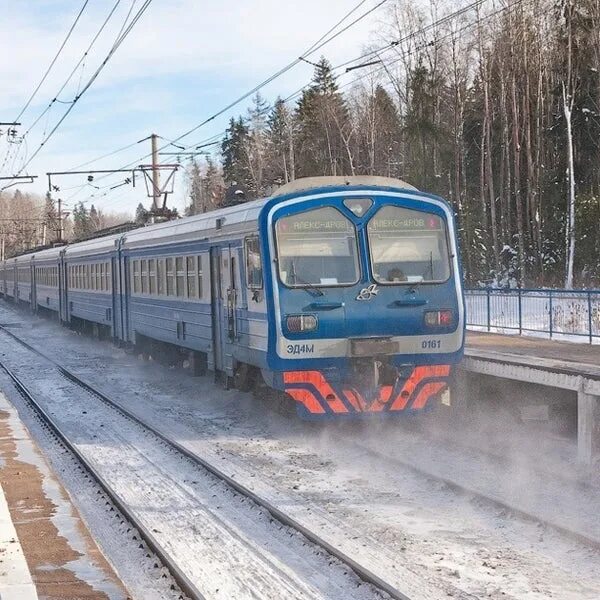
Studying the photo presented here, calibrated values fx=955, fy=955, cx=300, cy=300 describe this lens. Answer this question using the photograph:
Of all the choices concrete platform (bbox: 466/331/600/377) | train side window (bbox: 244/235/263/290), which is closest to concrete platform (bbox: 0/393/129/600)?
train side window (bbox: 244/235/263/290)

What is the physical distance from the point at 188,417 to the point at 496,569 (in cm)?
753

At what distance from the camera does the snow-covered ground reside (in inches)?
245

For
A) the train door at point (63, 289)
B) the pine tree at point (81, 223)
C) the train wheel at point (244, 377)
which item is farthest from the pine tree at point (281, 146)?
the pine tree at point (81, 223)

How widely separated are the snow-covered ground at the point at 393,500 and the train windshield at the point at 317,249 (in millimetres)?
1901

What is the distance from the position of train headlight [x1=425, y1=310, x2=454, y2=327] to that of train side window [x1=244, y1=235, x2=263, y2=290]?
1.95 meters

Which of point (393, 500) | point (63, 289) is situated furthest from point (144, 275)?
point (63, 289)

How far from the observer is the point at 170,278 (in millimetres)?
16094

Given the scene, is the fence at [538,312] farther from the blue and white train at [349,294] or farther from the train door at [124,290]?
the train door at [124,290]

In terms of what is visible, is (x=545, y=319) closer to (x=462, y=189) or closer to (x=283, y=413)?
(x=283, y=413)

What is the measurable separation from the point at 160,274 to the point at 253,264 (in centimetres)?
599

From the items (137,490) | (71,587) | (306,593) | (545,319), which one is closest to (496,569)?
(306,593)

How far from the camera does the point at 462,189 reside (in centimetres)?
3866

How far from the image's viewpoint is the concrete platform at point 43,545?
19.1 feet

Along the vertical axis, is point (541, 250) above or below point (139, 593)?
above
